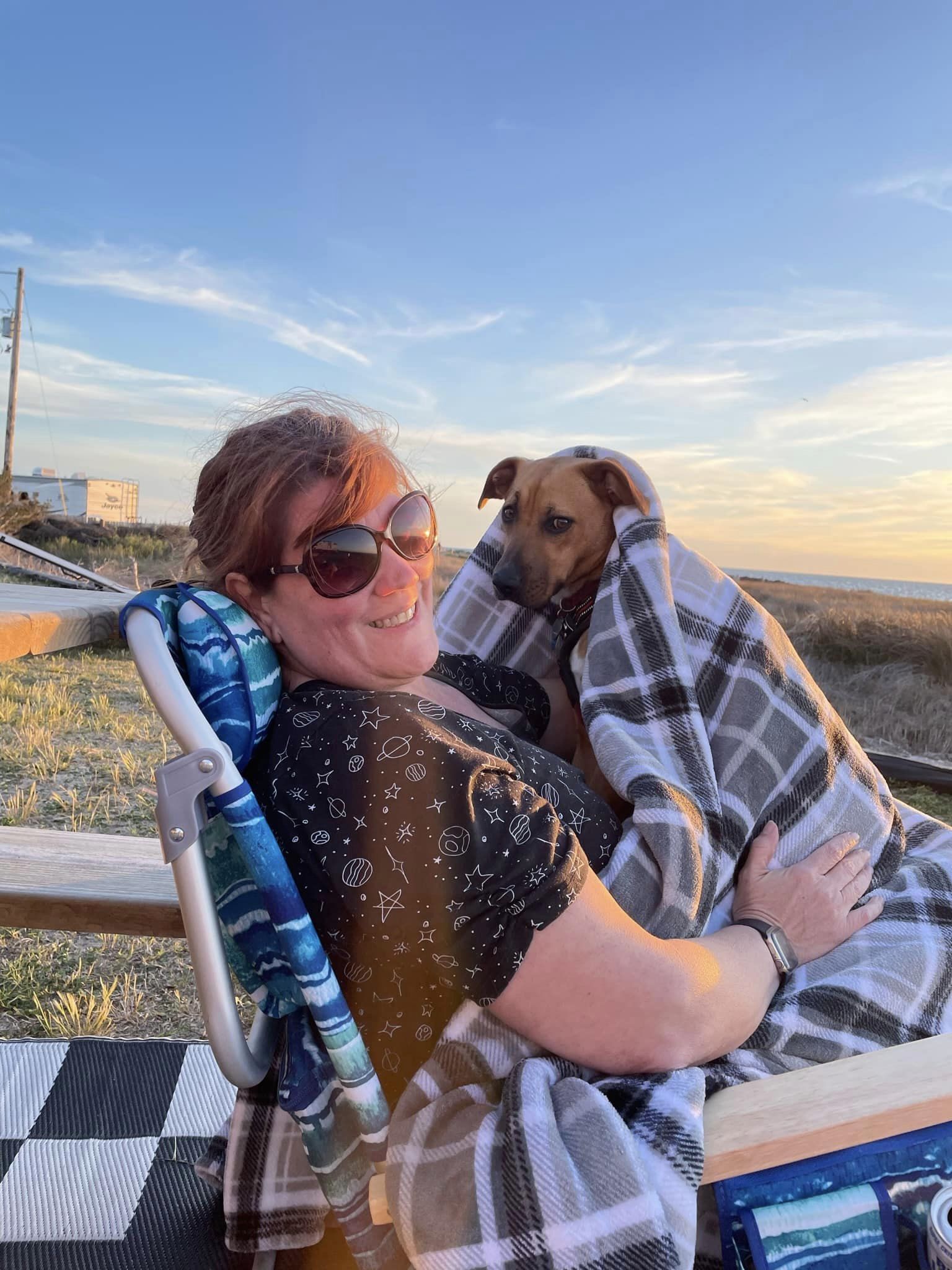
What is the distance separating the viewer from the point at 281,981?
1.22m

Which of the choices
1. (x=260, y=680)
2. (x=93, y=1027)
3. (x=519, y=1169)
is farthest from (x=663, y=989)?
(x=93, y=1027)

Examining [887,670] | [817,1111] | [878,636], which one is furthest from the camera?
[878,636]

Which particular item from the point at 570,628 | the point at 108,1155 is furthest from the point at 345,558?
the point at 108,1155

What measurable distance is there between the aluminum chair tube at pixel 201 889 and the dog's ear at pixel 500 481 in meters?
2.41

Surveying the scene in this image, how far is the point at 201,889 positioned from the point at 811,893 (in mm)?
1102

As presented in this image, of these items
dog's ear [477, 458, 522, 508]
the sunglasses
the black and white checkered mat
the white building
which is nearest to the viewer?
the sunglasses

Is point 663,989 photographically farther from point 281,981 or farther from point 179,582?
point 179,582

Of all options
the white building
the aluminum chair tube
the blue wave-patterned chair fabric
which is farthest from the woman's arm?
the white building

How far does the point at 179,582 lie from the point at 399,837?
1.86 ft

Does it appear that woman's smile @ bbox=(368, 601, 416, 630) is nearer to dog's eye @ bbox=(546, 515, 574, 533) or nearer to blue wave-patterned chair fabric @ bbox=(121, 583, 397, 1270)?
blue wave-patterned chair fabric @ bbox=(121, 583, 397, 1270)

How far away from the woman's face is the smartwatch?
2.35 feet

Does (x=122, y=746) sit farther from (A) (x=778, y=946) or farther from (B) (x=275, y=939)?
(A) (x=778, y=946)

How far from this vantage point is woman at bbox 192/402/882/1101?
3.61ft

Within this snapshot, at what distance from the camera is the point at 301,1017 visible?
1234 mm
